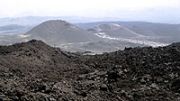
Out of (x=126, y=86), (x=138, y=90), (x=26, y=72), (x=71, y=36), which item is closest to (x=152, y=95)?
(x=138, y=90)

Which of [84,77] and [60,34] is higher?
[84,77]

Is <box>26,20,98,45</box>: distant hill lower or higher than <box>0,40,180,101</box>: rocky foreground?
lower

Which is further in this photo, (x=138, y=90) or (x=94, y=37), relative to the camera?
(x=94, y=37)

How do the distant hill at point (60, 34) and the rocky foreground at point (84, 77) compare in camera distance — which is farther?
the distant hill at point (60, 34)

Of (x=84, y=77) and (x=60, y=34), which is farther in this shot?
(x=60, y=34)

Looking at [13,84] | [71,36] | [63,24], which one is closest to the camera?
[13,84]

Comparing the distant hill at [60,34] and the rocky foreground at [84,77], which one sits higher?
the rocky foreground at [84,77]

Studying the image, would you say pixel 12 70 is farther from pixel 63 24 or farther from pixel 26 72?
pixel 63 24

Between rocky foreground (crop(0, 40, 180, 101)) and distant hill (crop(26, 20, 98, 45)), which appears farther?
distant hill (crop(26, 20, 98, 45))
